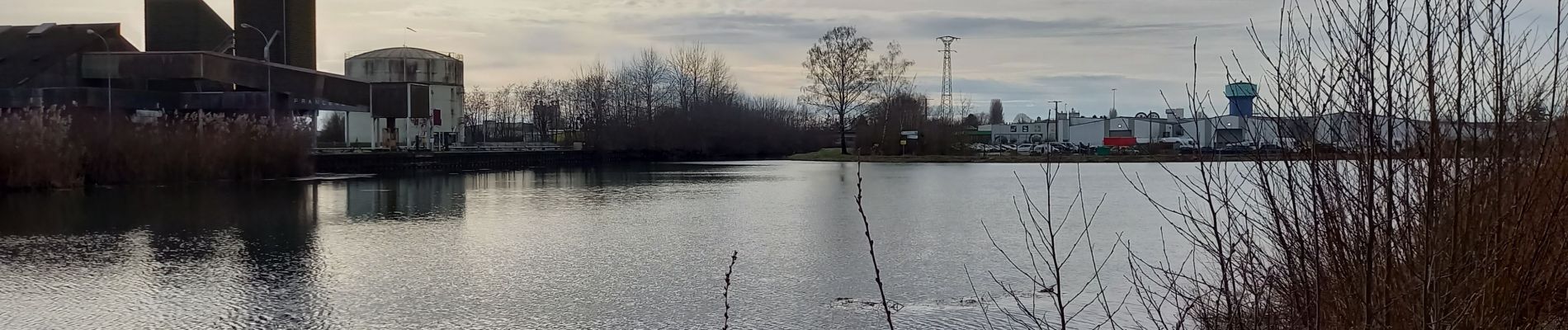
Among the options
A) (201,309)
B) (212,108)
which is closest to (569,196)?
(201,309)

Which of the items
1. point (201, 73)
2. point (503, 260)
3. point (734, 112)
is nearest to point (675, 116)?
point (734, 112)

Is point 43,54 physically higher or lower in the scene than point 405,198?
higher

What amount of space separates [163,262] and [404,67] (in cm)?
5870

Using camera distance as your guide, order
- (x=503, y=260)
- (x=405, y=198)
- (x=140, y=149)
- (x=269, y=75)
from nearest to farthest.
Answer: (x=503, y=260) → (x=405, y=198) → (x=140, y=149) → (x=269, y=75)

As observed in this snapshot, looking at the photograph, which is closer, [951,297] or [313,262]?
[951,297]

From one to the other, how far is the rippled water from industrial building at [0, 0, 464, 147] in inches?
727

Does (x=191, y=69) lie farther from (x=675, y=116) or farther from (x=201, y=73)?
(x=675, y=116)

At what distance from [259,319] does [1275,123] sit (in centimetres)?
675

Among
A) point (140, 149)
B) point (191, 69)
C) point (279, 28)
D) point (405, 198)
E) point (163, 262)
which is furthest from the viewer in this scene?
point (279, 28)

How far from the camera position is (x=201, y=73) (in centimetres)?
4100

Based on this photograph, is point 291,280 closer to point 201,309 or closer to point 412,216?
point 201,309

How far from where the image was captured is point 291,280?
33.9ft

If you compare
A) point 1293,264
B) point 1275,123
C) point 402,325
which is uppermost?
point 1275,123

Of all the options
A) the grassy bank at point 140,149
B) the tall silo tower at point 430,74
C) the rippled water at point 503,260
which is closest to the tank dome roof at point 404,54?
the tall silo tower at point 430,74
